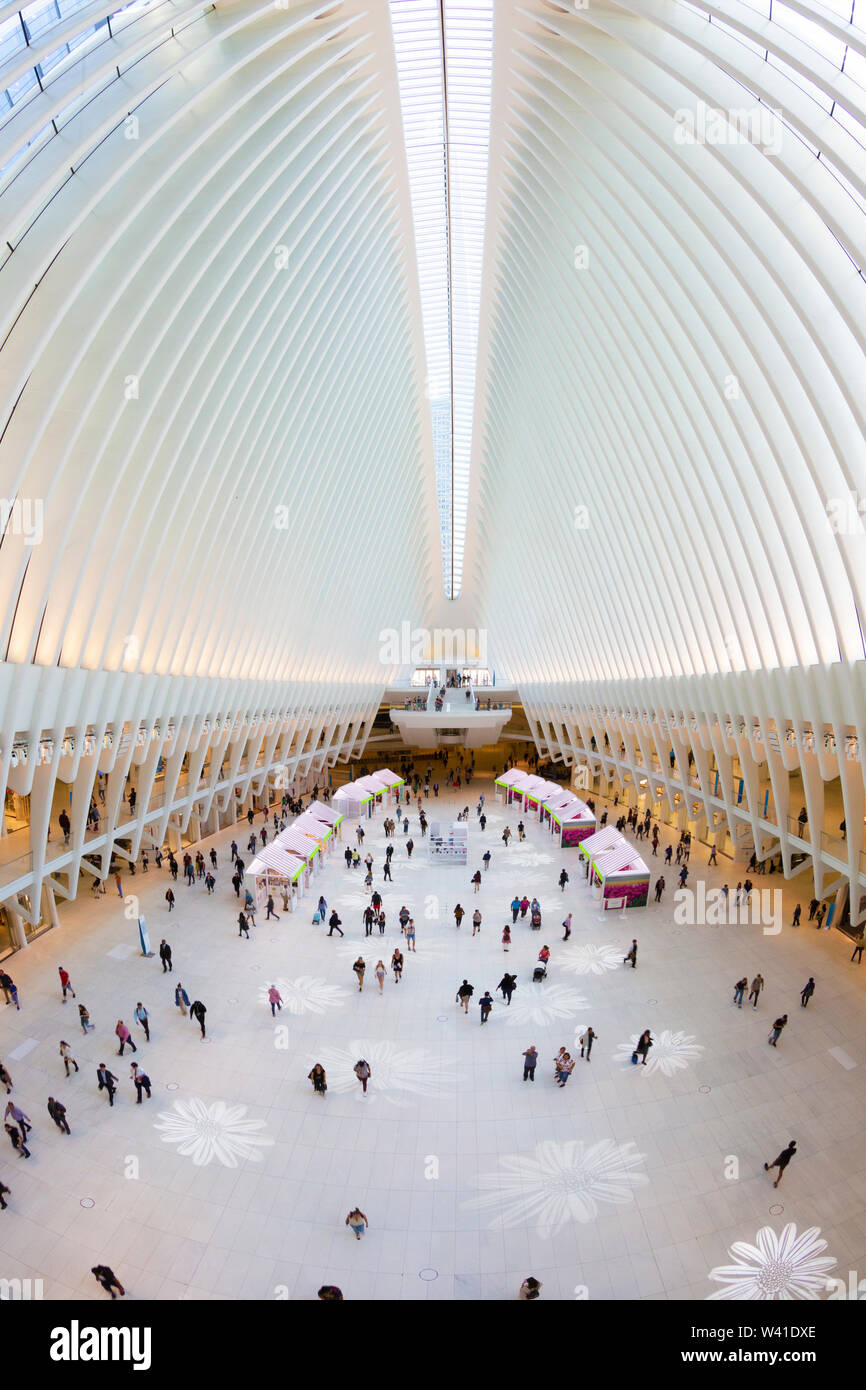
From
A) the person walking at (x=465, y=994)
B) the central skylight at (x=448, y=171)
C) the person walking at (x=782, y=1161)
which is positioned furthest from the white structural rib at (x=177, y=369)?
the person walking at (x=782, y=1161)

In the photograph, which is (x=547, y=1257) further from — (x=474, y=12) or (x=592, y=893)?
(x=474, y=12)

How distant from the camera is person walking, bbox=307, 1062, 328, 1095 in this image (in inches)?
455

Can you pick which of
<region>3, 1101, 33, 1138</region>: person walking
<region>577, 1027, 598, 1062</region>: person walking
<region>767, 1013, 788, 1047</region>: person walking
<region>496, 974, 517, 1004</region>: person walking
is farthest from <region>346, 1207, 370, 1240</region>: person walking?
<region>767, 1013, 788, 1047</region>: person walking

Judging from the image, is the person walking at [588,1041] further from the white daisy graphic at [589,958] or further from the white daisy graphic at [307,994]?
the white daisy graphic at [307,994]

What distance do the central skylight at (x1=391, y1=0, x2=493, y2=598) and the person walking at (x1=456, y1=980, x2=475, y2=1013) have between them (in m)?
19.9

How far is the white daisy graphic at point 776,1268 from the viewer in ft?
27.6

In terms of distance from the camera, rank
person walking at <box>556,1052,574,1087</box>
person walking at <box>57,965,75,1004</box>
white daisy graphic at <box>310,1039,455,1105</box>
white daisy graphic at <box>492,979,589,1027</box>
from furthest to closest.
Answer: person walking at <box>57,965,75,1004</box>
white daisy graphic at <box>492,979,589,1027</box>
white daisy graphic at <box>310,1039,455,1105</box>
person walking at <box>556,1052,574,1087</box>

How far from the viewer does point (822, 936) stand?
17891mm

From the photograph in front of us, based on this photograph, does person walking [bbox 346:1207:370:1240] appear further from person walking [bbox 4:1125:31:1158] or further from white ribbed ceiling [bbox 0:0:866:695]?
white ribbed ceiling [bbox 0:0:866:695]

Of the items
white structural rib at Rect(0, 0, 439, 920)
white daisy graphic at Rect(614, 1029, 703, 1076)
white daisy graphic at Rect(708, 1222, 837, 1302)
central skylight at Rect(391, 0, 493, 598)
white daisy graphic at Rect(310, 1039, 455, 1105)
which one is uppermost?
central skylight at Rect(391, 0, 493, 598)

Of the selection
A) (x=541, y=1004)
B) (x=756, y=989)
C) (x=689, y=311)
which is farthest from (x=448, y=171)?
(x=756, y=989)

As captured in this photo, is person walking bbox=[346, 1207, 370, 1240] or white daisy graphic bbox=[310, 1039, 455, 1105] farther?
white daisy graphic bbox=[310, 1039, 455, 1105]

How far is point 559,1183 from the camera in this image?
32.6 ft
